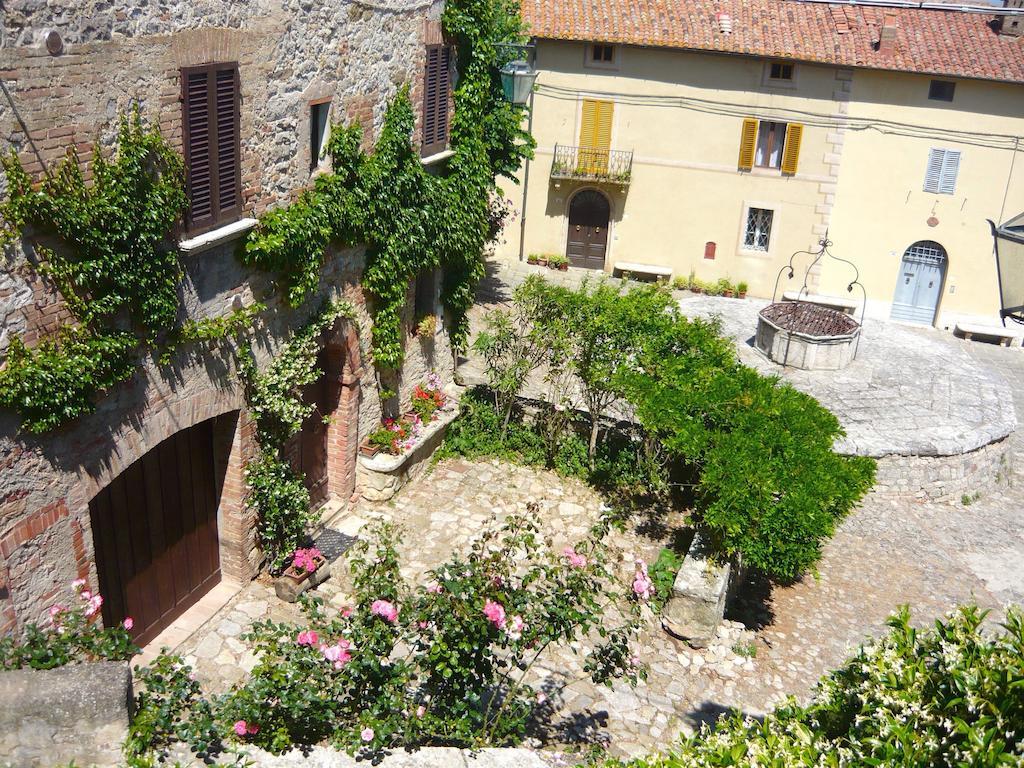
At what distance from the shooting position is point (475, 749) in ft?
19.8

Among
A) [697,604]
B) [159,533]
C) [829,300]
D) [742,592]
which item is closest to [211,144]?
[159,533]

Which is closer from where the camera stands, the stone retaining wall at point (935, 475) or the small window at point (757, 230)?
the stone retaining wall at point (935, 475)

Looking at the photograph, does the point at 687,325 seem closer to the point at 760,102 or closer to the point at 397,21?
the point at 397,21

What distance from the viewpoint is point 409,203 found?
1143 centimetres

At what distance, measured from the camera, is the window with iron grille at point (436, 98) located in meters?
11.9

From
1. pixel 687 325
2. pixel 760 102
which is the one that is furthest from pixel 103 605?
pixel 760 102

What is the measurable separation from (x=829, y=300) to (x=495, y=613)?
64.0 ft

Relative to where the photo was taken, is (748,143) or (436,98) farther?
(748,143)

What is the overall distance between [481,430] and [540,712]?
19.3 feet

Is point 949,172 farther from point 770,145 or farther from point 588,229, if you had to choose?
point 588,229

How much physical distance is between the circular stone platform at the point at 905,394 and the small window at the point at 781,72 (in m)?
7.10

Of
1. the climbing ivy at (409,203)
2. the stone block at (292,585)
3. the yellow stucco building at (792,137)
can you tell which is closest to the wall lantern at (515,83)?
the climbing ivy at (409,203)

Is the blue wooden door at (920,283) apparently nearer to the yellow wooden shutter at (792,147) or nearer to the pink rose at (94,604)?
the yellow wooden shutter at (792,147)

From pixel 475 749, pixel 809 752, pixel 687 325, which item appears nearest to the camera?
pixel 809 752
